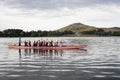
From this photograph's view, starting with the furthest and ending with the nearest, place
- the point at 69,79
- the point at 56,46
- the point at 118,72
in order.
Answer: the point at 56,46
the point at 118,72
the point at 69,79

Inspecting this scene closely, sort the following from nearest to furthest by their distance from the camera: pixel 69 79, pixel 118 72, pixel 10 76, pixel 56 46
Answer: pixel 69 79 → pixel 10 76 → pixel 118 72 → pixel 56 46

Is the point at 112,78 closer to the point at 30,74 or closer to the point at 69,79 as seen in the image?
the point at 69,79

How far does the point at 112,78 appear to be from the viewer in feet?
89.1

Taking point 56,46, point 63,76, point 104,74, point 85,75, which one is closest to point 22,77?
point 63,76

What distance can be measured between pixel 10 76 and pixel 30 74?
220 cm

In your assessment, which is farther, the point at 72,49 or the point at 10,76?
the point at 72,49

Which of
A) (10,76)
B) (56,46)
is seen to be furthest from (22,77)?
(56,46)

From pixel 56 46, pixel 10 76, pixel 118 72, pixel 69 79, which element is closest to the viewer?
pixel 69 79

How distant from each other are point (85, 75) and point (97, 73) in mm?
1820

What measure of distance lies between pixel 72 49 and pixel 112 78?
148 ft

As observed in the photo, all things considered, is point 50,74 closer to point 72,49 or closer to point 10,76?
point 10,76

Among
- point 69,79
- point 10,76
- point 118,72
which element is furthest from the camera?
point 118,72

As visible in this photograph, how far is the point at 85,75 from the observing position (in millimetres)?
28812

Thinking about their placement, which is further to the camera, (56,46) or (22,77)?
(56,46)
